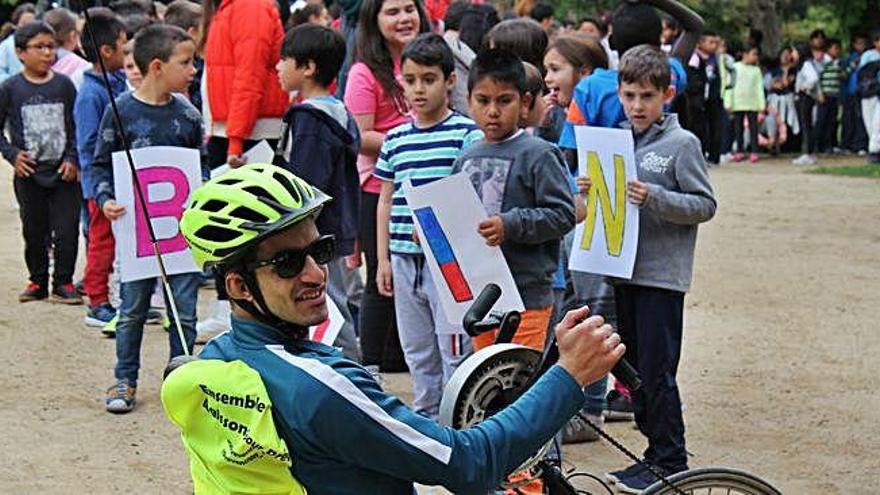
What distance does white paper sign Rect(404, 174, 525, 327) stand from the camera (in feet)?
20.4

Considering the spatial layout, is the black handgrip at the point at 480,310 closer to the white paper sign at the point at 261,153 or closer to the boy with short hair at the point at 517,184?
the boy with short hair at the point at 517,184

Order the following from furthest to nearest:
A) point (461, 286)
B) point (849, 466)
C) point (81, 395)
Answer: point (81, 395) < point (849, 466) < point (461, 286)

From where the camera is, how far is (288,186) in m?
3.39

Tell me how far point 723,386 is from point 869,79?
17167 mm

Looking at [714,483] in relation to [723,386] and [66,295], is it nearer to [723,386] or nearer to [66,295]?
[723,386]

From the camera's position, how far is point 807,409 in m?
7.96

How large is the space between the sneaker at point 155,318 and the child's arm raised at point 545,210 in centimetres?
451

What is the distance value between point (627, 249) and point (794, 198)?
40.9 feet

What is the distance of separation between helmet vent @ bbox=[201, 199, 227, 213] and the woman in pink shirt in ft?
15.4

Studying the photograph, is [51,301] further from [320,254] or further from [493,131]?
[320,254]

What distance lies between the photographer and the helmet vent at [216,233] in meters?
3.28

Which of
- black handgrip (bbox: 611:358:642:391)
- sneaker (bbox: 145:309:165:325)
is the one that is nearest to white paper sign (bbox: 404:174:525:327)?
black handgrip (bbox: 611:358:642:391)

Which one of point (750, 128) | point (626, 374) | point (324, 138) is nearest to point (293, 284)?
point (626, 374)

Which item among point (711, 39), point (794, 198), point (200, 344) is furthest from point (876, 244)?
point (711, 39)
